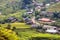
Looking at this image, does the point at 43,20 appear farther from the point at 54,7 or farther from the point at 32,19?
the point at 54,7

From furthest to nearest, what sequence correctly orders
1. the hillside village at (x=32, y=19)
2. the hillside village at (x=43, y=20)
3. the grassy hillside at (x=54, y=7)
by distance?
the grassy hillside at (x=54, y=7) < the hillside village at (x=43, y=20) < the hillside village at (x=32, y=19)

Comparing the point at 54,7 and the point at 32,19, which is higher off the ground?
the point at 54,7

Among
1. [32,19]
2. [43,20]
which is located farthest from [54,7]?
[43,20]

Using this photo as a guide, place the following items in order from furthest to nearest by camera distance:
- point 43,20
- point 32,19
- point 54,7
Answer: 1. point 54,7
2. point 32,19
3. point 43,20

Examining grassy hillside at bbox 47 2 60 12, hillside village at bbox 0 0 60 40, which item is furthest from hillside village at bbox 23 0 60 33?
grassy hillside at bbox 47 2 60 12

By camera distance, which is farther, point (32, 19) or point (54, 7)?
point (54, 7)

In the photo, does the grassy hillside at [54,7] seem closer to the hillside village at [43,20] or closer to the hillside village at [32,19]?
the hillside village at [32,19]

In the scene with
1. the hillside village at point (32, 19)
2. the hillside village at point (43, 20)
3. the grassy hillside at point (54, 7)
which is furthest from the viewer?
the grassy hillside at point (54, 7)

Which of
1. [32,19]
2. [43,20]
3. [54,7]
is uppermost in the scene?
[54,7]

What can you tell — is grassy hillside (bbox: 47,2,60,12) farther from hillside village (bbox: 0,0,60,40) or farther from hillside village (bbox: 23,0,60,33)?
hillside village (bbox: 23,0,60,33)

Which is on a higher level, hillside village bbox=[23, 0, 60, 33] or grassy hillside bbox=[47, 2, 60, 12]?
grassy hillside bbox=[47, 2, 60, 12]

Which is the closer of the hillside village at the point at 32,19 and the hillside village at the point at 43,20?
the hillside village at the point at 32,19

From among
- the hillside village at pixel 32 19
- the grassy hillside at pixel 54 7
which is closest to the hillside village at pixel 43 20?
the hillside village at pixel 32 19
